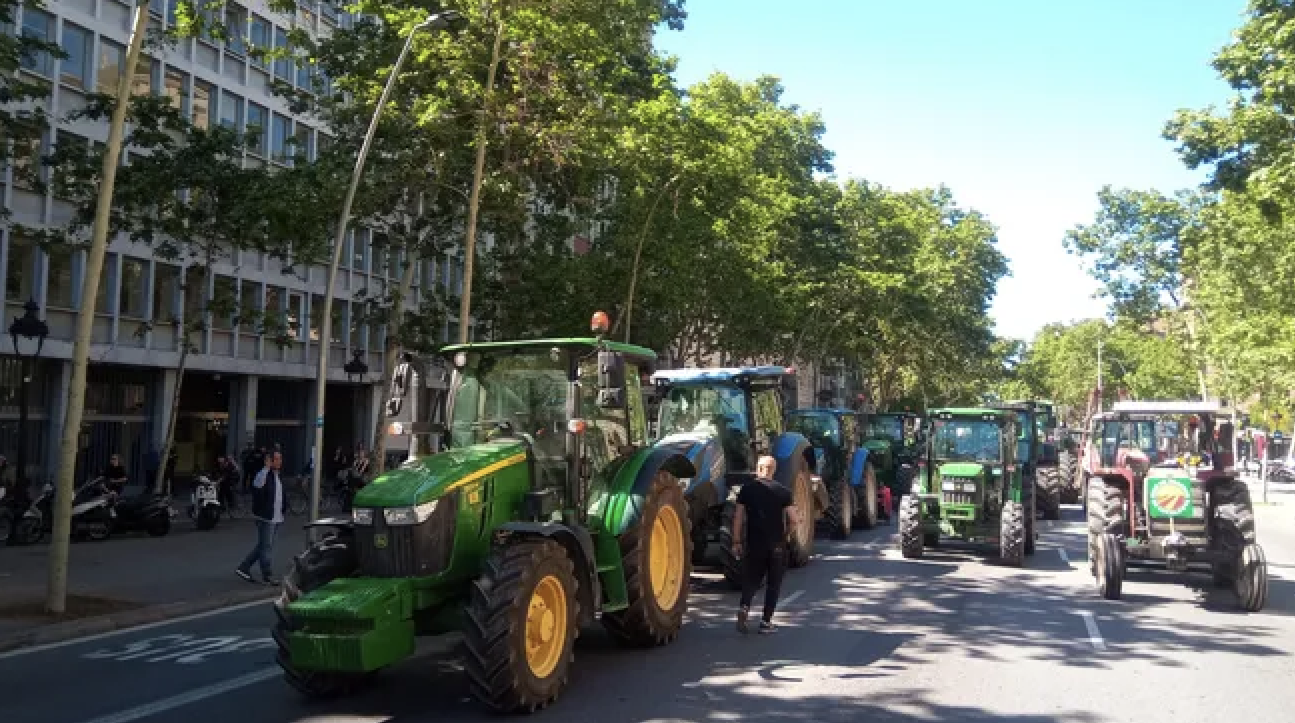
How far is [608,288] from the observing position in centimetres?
2833

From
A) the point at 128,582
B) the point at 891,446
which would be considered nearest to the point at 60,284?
the point at 128,582

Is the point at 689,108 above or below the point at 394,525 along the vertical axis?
above

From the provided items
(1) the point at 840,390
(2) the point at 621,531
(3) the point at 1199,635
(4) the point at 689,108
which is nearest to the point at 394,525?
(2) the point at 621,531

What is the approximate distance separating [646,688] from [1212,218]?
1165 inches

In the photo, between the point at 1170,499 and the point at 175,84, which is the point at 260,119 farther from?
the point at 1170,499

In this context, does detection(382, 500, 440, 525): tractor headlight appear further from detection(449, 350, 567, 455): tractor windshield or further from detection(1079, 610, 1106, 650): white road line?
detection(1079, 610, 1106, 650): white road line

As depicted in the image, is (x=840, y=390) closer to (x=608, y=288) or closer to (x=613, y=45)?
(x=608, y=288)

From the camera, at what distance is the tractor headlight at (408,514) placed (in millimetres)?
7086

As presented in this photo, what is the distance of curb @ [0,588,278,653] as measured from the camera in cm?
988

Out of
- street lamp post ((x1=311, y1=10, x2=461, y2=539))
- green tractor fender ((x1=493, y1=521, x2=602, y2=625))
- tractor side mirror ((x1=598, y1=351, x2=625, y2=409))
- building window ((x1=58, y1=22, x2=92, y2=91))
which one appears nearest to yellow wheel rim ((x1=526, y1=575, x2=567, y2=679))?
green tractor fender ((x1=493, y1=521, x2=602, y2=625))

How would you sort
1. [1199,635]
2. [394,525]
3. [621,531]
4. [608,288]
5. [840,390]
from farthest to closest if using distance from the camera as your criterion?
[840,390] → [608,288] → [1199,635] → [621,531] → [394,525]

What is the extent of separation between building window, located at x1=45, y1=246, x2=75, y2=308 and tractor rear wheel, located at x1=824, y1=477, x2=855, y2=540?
68.3ft

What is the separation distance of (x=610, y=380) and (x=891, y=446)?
18951mm

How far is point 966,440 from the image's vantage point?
54.9ft
